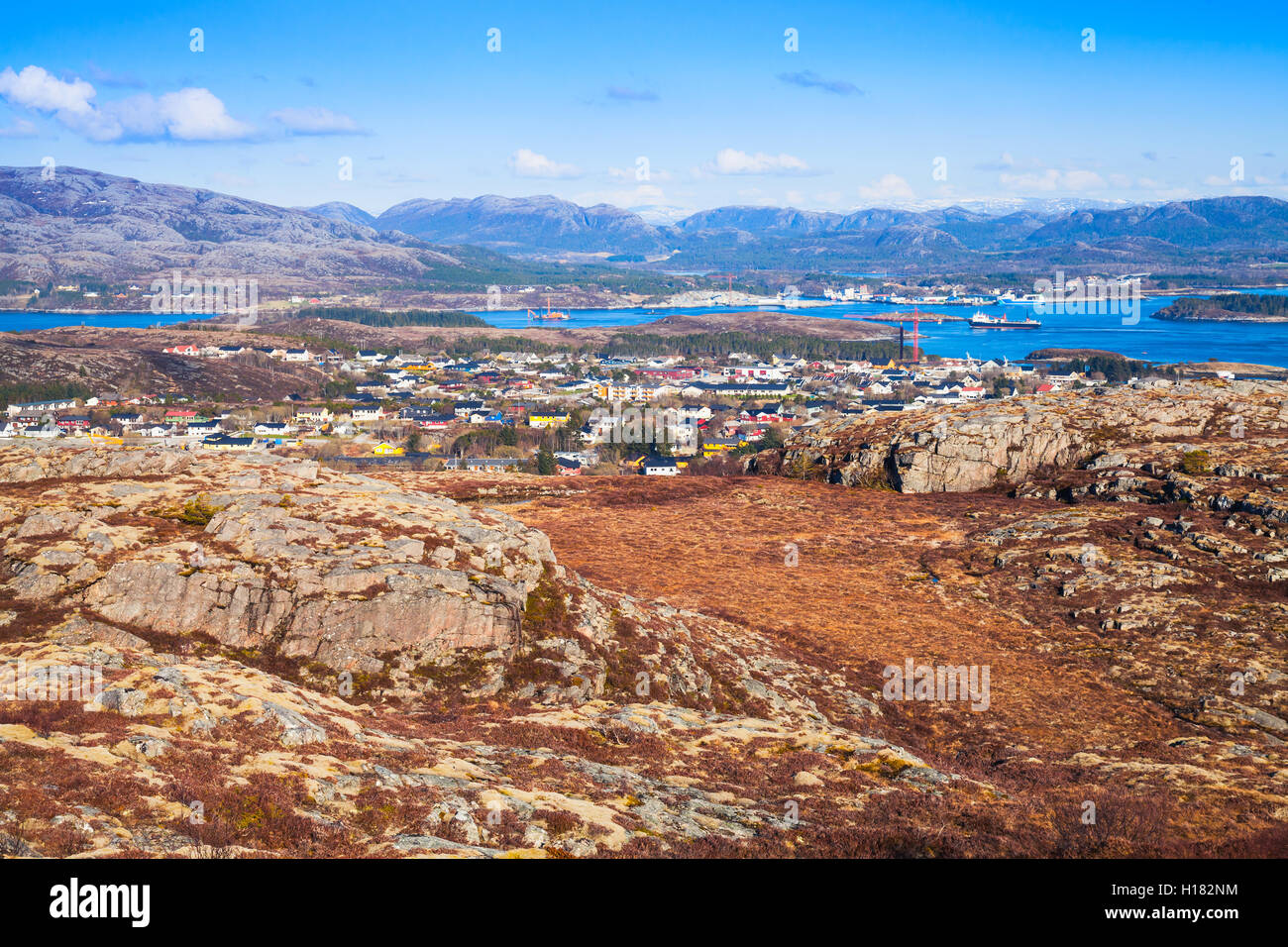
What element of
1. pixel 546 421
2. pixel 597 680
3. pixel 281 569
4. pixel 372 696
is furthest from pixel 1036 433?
pixel 546 421

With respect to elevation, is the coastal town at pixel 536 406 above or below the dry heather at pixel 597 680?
above

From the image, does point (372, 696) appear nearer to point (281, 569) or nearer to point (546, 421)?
point (281, 569)

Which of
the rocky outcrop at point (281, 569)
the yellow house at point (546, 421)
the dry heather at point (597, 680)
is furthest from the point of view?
the yellow house at point (546, 421)

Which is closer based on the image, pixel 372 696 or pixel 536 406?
pixel 372 696

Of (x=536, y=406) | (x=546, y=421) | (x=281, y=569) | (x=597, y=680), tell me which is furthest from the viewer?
(x=536, y=406)

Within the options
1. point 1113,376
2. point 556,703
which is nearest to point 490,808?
point 556,703

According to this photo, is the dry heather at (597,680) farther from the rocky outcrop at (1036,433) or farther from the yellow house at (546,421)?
the yellow house at (546,421)

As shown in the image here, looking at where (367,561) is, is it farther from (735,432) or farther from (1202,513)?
(735,432)

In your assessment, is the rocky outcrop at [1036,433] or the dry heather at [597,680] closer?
the dry heather at [597,680]

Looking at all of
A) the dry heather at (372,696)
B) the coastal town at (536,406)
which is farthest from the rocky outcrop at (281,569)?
the coastal town at (536,406)

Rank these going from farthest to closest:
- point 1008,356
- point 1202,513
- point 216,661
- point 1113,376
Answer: point 1008,356 < point 1113,376 < point 1202,513 < point 216,661

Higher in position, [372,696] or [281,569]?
[281,569]
